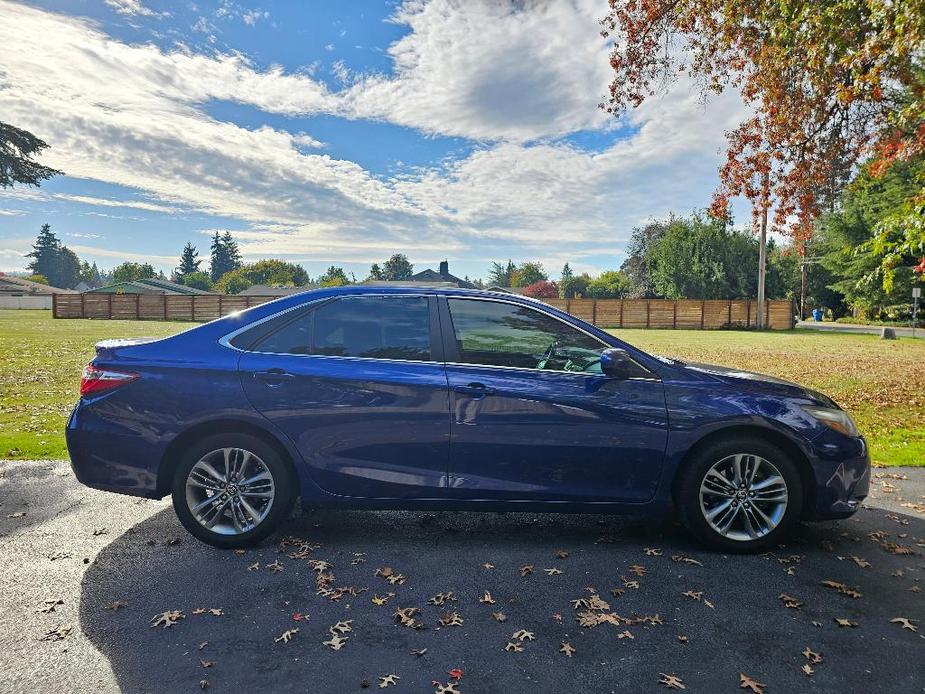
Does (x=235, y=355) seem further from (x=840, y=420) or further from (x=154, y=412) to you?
(x=840, y=420)

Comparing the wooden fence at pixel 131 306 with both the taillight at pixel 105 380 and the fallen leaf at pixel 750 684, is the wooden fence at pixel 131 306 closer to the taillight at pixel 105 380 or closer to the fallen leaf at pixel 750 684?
the taillight at pixel 105 380

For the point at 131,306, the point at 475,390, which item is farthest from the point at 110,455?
the point at 131,306

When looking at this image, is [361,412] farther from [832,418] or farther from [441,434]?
[832,418]

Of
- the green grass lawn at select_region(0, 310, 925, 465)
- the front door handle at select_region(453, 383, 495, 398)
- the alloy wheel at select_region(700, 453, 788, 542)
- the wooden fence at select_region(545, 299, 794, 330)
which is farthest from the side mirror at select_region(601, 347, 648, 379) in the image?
the wooden fence at select_region(545, 299, 794, 330)

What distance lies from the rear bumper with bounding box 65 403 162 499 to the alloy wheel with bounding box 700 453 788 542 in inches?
142

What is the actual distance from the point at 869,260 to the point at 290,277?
9747 centimetres

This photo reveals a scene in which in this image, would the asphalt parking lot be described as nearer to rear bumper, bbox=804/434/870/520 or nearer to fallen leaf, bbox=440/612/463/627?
fallen leaf, bbox=440/612/463/627

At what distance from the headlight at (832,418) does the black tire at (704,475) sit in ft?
1.08

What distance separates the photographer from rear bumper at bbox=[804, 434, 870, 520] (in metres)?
3.55

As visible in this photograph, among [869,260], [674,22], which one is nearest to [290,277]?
[869,260]

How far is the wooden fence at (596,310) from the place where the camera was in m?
39.2

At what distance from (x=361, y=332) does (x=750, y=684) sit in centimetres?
280

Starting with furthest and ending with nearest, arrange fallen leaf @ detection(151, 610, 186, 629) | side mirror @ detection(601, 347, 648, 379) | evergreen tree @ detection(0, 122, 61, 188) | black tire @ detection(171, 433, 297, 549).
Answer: evergreen tree @ detection(0, 122, 61, 188) → black tire @ detection(171, 433, 297, 549) → side mirror @ detection(601, 347, 648, 379) → fallen leaf @ detection(151, 610, 186, 629)

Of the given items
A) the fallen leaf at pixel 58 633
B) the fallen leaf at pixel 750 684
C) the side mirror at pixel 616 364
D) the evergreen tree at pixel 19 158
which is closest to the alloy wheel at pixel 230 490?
the fallen leaf at pixel 58 633
